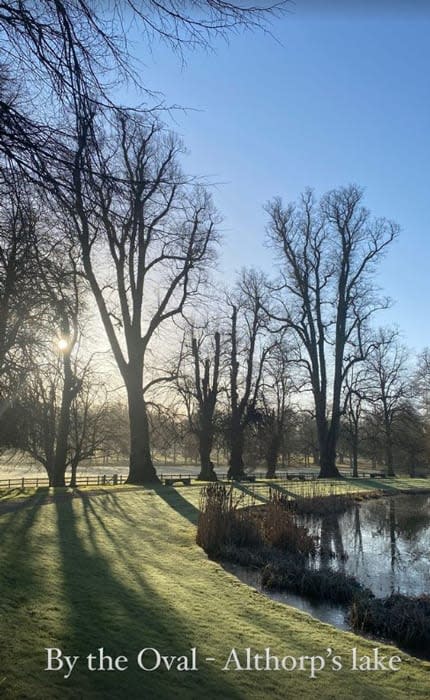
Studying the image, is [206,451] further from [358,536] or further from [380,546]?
[380,546]

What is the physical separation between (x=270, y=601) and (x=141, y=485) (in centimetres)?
1344

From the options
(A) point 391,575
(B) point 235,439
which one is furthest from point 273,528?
(B) point 235,439

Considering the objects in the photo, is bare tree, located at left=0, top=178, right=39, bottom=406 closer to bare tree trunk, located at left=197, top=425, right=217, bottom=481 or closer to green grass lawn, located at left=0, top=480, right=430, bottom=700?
green grass lawn, located at left=0, top=480, right=430, bottom=700

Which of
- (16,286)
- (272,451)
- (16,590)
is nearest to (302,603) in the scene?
(16,590)

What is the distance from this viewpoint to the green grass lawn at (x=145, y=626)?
3936 millimetres

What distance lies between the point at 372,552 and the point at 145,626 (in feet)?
23.8

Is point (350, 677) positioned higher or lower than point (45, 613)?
lower

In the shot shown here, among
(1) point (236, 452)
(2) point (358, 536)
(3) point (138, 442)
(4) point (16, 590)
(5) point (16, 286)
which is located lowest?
(2) point (358, 536)

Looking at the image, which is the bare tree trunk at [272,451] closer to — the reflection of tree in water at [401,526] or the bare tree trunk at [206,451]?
the bare tree trunk at [206,451]

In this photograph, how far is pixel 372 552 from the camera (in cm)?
1102

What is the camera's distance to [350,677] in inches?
181

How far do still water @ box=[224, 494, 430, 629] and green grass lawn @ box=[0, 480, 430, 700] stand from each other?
819mm

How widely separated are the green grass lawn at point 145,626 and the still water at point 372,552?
0.82 m

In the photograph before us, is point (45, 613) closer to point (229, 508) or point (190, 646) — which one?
point (190, 646)
